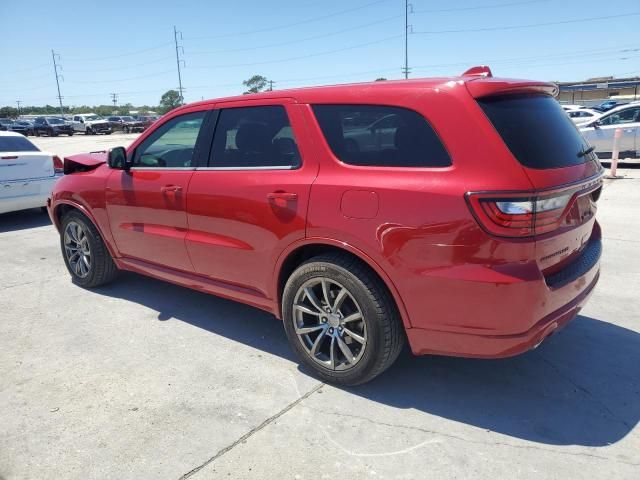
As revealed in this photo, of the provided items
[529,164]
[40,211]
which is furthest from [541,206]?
[40,211]

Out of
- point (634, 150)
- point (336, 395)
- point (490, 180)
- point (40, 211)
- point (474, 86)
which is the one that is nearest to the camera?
point (490, 180)

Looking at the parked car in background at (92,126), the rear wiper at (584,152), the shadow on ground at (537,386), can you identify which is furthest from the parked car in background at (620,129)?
the parked car in background at (92,126)

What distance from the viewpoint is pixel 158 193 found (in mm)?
4086

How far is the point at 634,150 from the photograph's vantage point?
1255cm

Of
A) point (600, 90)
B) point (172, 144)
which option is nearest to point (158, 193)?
point (172, 144)

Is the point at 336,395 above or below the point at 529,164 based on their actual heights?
below

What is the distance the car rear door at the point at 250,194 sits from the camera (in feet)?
10.6

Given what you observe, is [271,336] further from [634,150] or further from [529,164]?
[634,150]

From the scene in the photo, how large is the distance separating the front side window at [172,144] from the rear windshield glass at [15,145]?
5.14 metres

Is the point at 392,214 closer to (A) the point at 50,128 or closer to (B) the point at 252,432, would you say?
(B) the point at 252,432

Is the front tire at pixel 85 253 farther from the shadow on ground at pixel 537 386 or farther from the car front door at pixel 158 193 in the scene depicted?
the shadow on ground at pixel 537 386

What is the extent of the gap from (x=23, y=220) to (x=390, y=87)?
8.28 meters

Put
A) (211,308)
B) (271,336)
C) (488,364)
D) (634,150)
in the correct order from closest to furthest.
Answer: (488,364), (271,336), (211,308), (634,150)

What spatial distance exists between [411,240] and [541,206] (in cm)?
66
